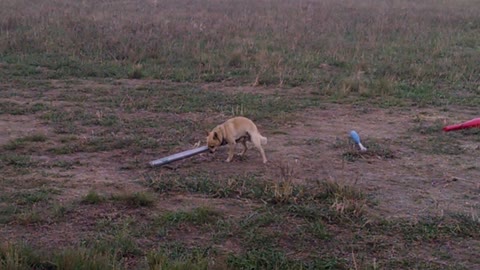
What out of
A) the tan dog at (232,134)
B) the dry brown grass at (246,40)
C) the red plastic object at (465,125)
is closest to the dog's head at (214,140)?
the tan dog at (232,134)

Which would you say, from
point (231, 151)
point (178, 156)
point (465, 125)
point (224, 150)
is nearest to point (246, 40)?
point (465, 125)

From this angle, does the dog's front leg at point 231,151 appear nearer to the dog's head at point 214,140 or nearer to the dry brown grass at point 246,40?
the dog's head at point 214,140

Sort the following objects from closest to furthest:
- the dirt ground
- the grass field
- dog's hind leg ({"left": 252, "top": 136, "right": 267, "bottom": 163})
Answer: the grass field
the dirt ground
dog's hind leg ({"left": 252, "top": 136, "right": 267, "bottom": 163})

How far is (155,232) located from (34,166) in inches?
81.0

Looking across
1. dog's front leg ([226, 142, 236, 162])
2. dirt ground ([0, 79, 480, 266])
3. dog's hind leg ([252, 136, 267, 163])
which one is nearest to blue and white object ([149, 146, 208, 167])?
dirt ground ([0, 79, 480, 266])

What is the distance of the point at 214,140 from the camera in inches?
260

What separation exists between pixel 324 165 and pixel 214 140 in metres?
1.08

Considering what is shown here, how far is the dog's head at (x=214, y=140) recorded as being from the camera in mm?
6598

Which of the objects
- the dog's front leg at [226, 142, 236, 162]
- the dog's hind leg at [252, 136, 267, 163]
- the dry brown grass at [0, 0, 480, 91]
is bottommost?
the dry brown grass at [0, 0, 480, 91]

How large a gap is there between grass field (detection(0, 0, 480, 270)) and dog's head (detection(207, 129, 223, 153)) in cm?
20

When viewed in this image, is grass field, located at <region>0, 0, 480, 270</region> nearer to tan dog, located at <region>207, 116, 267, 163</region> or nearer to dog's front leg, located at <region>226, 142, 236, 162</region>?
dog's front leg, located at <region>226, 142, 236, 162</region>

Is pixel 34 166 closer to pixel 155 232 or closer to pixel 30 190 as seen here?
pixel 30 190

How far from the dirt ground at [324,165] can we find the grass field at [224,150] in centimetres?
2

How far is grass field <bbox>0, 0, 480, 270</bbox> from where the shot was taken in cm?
472
